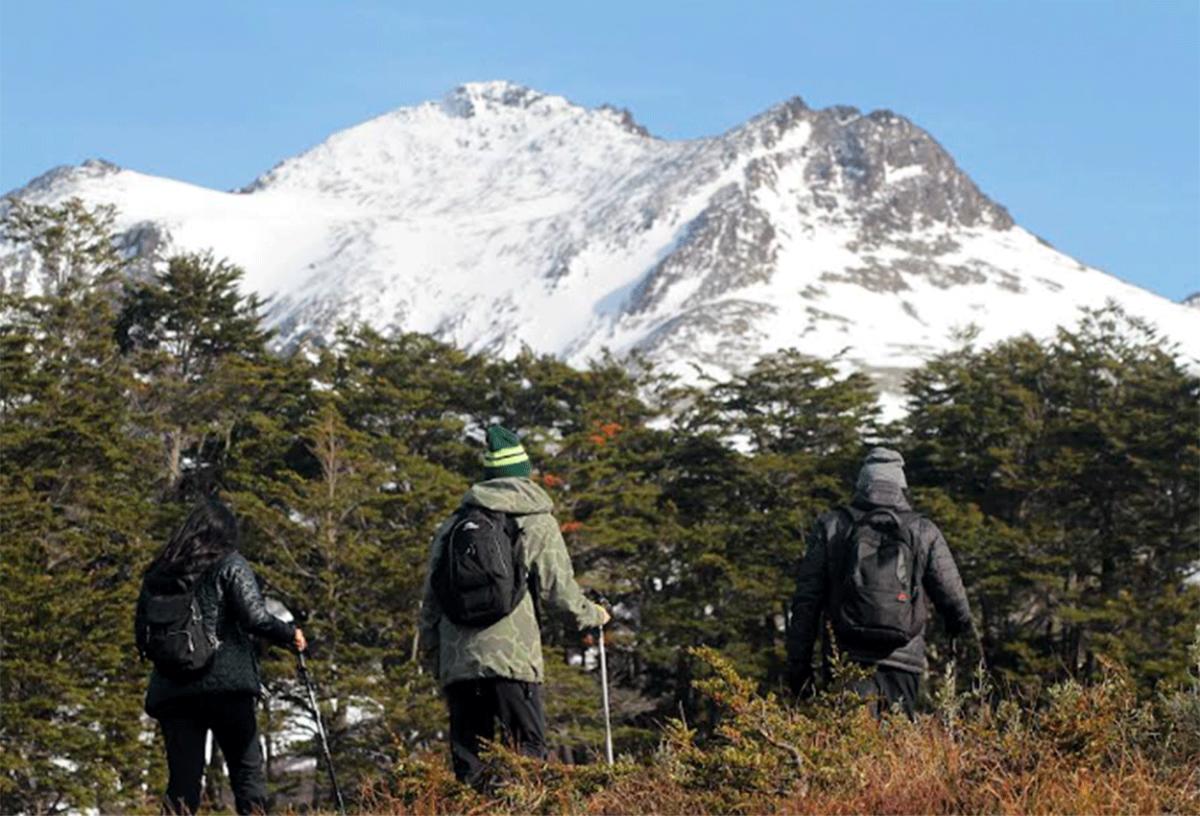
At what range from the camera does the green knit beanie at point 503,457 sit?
6495mm

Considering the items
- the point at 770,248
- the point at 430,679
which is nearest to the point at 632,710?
the point at 430,679


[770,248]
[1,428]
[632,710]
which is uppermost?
[770,248]

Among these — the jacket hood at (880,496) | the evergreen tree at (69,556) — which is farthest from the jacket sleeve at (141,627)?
the evergreen tree at (69,556)

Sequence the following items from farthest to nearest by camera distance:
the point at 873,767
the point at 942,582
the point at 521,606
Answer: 1. the point at 942,582
2. the point at 521,606
3. the point at 873,767

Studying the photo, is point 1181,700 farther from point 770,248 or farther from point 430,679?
point 770,248

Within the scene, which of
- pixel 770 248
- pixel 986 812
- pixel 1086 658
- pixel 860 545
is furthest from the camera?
pixel 770 248

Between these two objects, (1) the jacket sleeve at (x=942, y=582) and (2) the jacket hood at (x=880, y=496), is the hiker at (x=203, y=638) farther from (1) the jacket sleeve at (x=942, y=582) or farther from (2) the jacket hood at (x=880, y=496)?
(1) the jacket sleeve at (x=942, y=582)

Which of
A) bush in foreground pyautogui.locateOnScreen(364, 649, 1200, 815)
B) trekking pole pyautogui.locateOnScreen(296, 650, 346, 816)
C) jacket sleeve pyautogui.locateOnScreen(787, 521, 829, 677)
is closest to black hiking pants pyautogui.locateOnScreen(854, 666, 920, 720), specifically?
jacket sleeve pyautogui.locateOnScreen(787, 521, 829, 677)

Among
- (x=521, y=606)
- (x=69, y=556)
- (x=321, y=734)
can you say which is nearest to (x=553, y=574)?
(x=521, y=606)

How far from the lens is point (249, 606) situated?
255 inches

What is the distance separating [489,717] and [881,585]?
62.4 inches

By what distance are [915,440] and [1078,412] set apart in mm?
3669

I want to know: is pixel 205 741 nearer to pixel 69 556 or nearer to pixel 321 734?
pixel 321 734

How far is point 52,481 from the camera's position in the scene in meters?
31.4
